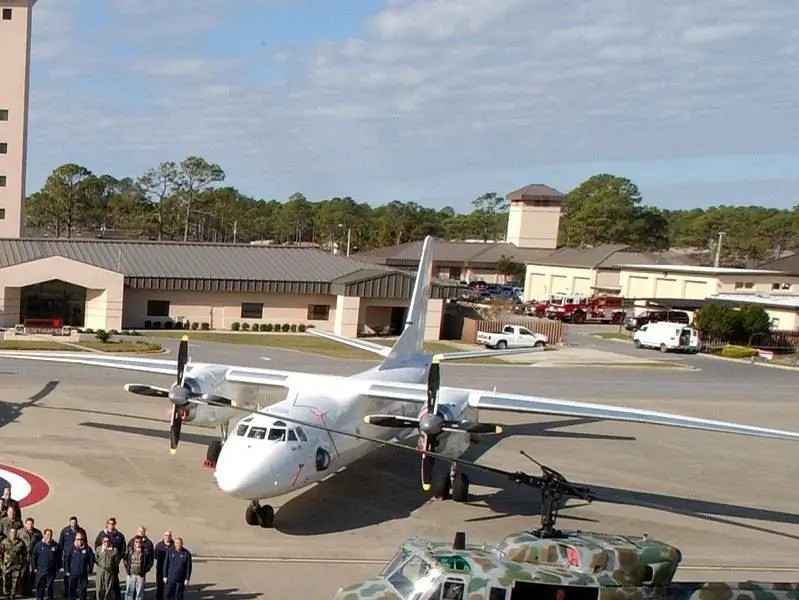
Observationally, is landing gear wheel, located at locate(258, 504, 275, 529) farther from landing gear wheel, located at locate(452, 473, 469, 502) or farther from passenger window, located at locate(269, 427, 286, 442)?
landing gear wheel, located at locate(452, 473, 469, 502)

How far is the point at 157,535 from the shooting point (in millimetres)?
18547

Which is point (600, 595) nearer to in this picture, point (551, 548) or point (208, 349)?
point (551, 548)

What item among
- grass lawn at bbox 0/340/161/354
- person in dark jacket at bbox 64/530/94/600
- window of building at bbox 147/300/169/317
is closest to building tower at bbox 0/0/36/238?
window of building at bbox 147/300/169/317

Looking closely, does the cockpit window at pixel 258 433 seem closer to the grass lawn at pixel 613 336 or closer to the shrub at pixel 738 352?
the shrub at pixel 738 352

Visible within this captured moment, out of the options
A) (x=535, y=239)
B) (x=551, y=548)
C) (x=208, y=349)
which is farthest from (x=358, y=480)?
(x=535, y=239)

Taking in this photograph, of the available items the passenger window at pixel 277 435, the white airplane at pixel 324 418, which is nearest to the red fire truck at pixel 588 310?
the white airplane at pixel 324 418

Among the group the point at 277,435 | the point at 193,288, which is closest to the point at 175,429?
the point at 277,435

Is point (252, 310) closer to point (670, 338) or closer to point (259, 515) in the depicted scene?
point (670, 338)

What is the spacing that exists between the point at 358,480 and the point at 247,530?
550 centimetres

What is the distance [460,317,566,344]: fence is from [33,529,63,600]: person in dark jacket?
4954 centimetres

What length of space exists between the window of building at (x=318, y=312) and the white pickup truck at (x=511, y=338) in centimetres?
1217

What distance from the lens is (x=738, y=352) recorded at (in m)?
64.2

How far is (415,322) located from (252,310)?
34.7 metres

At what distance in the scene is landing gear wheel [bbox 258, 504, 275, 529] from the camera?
19078mm
